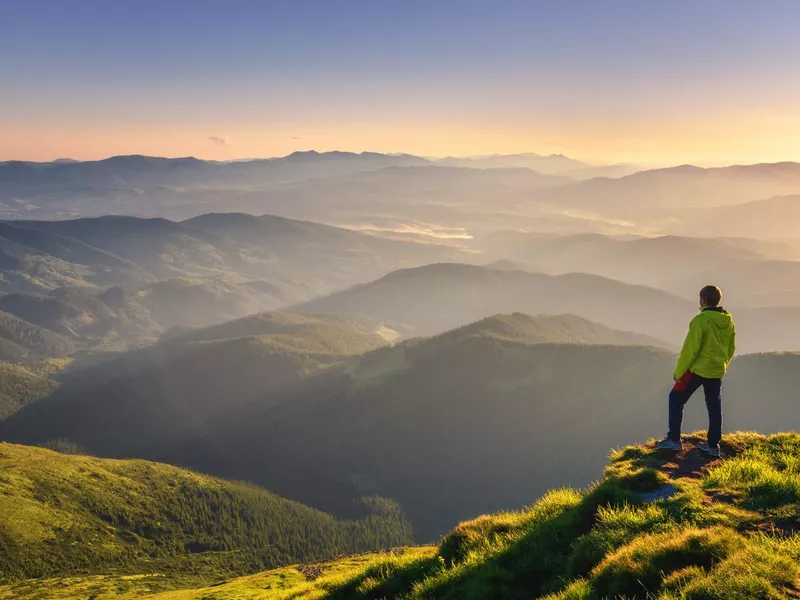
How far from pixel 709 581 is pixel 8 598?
192 meters

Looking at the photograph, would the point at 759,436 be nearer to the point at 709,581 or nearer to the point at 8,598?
the point at 709,581

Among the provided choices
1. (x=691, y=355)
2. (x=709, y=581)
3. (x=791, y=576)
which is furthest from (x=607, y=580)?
(x=691, y=355)

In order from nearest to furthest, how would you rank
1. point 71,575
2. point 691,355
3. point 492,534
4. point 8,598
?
1. point 492,534
2. point 691,355
3. point 8,598
4. point 71,575

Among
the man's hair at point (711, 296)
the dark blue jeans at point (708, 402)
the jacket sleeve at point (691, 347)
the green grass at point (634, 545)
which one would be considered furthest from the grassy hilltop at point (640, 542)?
the man's hair at point (711, 296)

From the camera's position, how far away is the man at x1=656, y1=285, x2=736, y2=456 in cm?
1842

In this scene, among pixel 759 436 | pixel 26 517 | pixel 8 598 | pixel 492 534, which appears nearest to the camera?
pixel 492 534

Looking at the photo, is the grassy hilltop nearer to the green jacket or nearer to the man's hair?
the green jacket

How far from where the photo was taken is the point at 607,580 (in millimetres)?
11305

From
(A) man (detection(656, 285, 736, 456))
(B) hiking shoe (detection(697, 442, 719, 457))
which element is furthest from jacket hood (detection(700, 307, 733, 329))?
(B) hiking shoe (detection(697, 442, 719, 457))

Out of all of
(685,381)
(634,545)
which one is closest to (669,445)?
(685,381)

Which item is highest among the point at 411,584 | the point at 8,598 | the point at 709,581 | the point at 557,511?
the point at 709,581

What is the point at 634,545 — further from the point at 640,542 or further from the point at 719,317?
the point at 719,317

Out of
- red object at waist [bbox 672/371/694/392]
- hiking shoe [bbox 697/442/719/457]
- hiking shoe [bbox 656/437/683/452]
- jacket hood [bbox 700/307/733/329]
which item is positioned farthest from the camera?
hiking shoe [bbox 656/437/683/452]

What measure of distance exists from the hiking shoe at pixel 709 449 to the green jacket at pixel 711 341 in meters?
2.63
